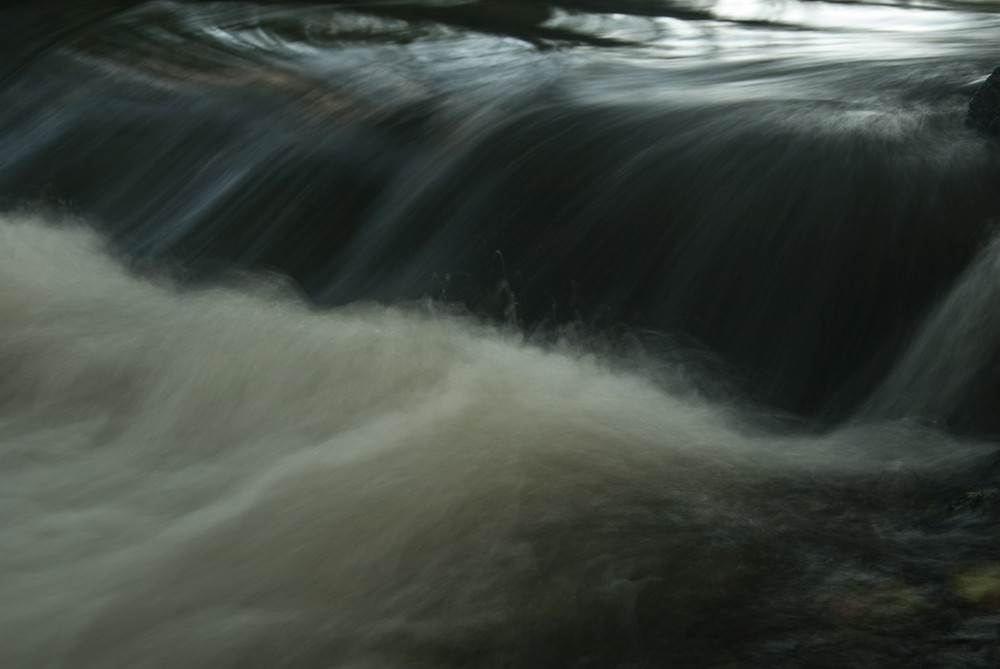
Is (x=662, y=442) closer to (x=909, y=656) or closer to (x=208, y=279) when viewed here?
(x=909, y=656)

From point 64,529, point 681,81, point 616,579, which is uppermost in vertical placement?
point 681,81

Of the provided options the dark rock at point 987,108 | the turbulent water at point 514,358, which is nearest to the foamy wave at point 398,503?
the turbulent water at point 514,358

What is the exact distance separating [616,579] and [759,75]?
2.88 metres

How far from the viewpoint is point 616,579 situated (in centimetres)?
234

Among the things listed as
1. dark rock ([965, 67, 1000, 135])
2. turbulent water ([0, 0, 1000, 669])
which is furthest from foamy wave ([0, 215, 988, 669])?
dark rock ([965, 67, 1000, 135])

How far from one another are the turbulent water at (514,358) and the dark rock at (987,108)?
68mm

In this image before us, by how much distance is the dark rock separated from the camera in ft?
11.7

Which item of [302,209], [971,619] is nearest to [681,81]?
[302,209]

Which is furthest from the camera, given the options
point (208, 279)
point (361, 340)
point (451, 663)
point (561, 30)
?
point (561, 30)

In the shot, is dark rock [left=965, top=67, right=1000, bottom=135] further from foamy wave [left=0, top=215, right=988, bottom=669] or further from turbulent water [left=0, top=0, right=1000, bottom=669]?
foamy wave [left=0, top=215, right=988, bottom=669]

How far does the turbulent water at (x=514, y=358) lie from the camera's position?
2.33 metres

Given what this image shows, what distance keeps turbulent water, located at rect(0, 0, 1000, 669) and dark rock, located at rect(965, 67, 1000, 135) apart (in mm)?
68

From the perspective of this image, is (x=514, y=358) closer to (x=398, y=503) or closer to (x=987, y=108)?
(x=398, y=503)

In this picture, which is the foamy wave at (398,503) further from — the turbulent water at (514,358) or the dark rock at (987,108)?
the dark rock at (987,108)
